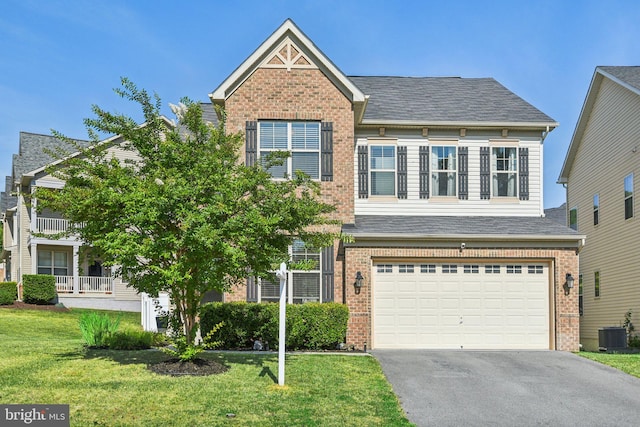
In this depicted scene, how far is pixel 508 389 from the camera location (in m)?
12.8

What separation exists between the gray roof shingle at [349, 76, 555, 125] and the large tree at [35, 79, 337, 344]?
A: 761cm

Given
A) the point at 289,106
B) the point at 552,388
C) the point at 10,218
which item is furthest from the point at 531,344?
the point at 10,218

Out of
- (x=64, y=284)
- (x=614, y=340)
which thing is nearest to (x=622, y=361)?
(x=614, y=340)

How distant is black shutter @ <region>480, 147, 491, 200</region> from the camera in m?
20.0

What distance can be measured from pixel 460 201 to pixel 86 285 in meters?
20.8

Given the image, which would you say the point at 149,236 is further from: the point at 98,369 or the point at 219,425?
the point at 219,425

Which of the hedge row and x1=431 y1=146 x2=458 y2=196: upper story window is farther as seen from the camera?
x1=431 y1=146 x2=458 y2=196: upper story window

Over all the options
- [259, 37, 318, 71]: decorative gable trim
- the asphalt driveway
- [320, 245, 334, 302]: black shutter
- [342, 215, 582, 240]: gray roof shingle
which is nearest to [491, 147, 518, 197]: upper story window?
[342, 215, 582, 240]: gray roof shingle

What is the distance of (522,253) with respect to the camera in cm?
1808

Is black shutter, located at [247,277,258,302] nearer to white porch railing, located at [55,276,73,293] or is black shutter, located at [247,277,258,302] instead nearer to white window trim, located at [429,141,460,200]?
white window trim, located at [429,141,460,200]

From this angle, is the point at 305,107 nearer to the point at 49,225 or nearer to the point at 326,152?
the point at 326,152

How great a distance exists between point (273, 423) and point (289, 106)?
35.3ft

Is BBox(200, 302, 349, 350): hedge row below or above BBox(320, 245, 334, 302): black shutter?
below

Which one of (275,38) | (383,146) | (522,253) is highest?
(275,38)
